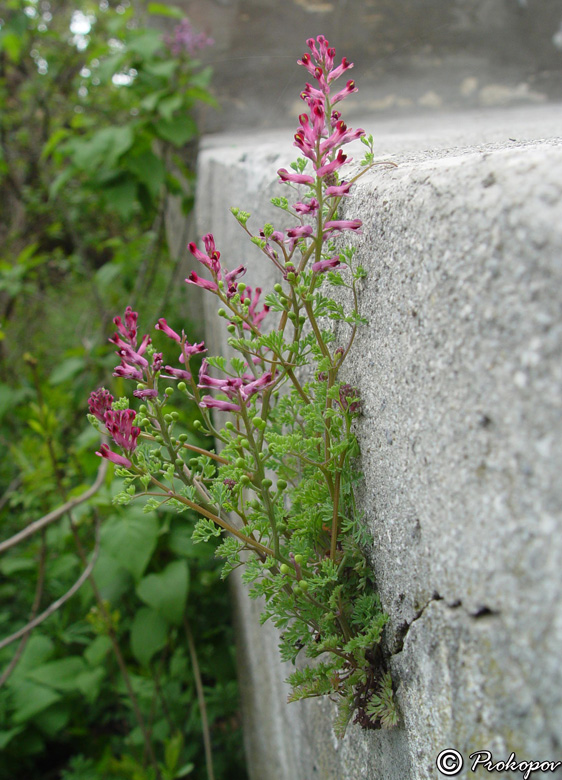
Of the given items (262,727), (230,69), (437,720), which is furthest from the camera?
(230,69)

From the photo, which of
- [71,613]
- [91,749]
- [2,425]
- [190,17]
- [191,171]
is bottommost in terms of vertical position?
[91,749]

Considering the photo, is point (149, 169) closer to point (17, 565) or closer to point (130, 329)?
point (17, 565)

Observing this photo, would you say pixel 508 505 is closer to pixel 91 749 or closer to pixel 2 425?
pixel 91 749

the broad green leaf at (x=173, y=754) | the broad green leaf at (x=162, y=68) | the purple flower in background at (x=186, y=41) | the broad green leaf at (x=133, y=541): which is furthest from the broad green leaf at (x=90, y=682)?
the purple flower in background at (x=186, y=41)

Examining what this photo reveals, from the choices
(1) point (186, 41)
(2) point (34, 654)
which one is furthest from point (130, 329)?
(1) point (186, 41)

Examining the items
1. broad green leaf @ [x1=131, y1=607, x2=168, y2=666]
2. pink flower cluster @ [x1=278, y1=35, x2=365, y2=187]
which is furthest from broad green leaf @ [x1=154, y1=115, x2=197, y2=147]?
pink flower cluster @ [x1=278, y1=35, x2=365, y2=187]

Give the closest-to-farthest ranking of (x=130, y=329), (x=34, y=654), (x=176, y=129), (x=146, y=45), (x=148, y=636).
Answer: (x=130, y=329) → (x=148, y=636) → (x=34, y=654) → (x=146, y=45) → (x=176, y=129)

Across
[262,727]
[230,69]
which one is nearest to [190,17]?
[230,69]
